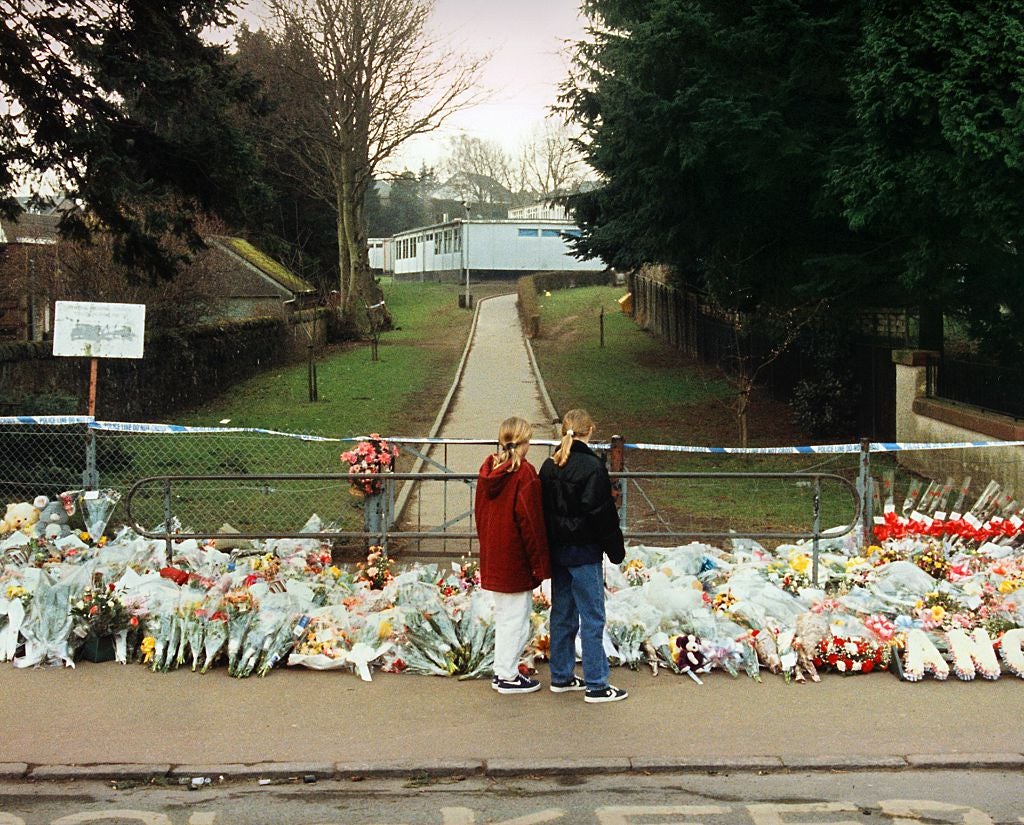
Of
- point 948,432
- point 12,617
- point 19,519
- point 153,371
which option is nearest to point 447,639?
point 12,617

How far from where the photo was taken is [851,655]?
8094mm

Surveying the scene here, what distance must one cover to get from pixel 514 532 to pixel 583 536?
1.43 ft

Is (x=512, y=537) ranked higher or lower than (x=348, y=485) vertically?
higher

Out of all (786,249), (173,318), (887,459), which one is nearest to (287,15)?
(173,318)

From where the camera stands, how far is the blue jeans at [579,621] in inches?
297

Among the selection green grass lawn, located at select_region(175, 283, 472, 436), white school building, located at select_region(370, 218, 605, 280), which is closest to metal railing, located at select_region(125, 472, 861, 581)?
green grass lawn, located at select_region(175, 283, 472, 436)

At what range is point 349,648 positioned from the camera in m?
8.35

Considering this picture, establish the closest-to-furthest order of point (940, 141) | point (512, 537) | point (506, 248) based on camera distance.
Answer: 1. point (512, 537)
2. point (940, 141)
3. point (506, 248)

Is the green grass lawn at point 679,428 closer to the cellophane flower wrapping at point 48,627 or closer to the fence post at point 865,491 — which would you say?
the fence post at point 865,491

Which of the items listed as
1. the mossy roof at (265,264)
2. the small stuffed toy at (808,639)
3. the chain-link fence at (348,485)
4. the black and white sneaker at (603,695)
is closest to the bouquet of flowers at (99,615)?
the chain-link fence at (348,485)

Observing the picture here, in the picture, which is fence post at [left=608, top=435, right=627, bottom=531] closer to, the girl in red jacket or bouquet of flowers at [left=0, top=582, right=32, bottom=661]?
the girl in red jacket

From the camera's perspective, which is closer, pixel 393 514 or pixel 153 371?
pixel 393 514

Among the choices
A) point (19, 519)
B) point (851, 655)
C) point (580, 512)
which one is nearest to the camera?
point (580, 512)

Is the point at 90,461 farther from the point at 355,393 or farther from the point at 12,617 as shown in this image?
the point at 355,393
